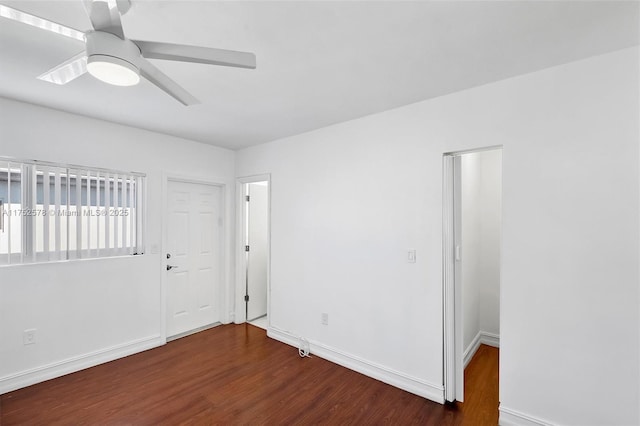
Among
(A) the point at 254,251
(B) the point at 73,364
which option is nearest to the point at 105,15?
(B) the point at 73,364

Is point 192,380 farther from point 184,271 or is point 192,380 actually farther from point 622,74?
point 622,74

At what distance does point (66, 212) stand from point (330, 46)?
9.54ft

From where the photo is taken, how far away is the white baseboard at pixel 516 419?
200 cm

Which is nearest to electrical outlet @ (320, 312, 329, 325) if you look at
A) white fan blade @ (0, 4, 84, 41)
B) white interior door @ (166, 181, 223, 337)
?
white interior door @ (166, 181, 223, 337)

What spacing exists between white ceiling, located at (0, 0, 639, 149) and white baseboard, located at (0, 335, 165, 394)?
7.84 ft

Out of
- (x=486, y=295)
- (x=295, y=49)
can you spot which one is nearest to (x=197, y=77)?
(x=295, y=49)

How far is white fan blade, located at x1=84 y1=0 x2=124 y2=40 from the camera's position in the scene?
106 centimetres

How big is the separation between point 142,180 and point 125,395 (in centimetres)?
215

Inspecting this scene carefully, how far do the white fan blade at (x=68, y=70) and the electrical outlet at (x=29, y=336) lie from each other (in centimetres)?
242

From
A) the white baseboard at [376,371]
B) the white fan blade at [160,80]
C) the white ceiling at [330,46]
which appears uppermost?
the white ceiling at [330,46]

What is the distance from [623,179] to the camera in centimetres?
177

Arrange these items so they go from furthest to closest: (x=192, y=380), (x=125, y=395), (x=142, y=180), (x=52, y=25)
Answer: (x=142, y=180), (x=192, y=380), (x=125, y=395), (x=52, y=25)

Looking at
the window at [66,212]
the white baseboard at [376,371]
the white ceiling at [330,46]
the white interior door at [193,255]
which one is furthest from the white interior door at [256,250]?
the white ceiling at [330,46]

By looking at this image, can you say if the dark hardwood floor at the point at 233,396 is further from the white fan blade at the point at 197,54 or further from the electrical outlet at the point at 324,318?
the white fan blade at the point at 197,54
